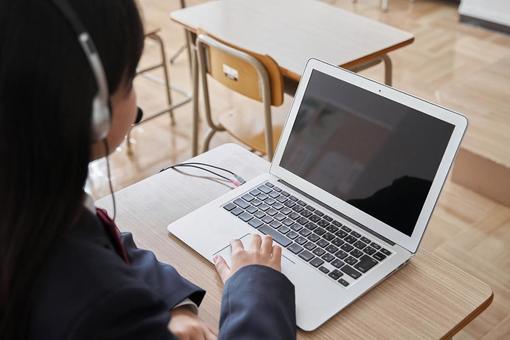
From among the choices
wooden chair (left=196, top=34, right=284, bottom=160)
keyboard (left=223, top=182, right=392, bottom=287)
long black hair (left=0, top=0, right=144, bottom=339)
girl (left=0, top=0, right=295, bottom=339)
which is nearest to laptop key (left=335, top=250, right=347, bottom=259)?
keyboard (left=223, top=182, right=392, bottom=287)

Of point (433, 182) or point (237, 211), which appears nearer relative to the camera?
point (433, 182)

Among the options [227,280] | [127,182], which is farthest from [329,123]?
[127,182]

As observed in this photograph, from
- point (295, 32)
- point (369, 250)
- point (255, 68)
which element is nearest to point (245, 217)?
point (369, 250)

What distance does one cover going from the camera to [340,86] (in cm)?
103

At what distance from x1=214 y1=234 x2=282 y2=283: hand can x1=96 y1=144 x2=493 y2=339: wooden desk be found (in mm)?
28

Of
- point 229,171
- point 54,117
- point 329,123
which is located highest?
point 54,117

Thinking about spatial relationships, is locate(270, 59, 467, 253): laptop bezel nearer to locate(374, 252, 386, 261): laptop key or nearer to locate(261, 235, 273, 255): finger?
locate(374, 252, 386, 261): laptop key

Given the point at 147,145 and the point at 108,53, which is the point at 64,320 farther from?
the point at 147,145

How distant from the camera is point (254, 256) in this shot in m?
0.89

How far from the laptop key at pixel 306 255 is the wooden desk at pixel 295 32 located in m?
0.93

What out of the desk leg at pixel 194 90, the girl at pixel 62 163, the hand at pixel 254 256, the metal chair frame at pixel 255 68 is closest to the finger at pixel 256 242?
the hand at pixel 254 256

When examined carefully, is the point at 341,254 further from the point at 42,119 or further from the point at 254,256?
the point at 42,119

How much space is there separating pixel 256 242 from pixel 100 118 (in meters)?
0.42

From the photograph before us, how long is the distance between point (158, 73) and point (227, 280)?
2.58m
